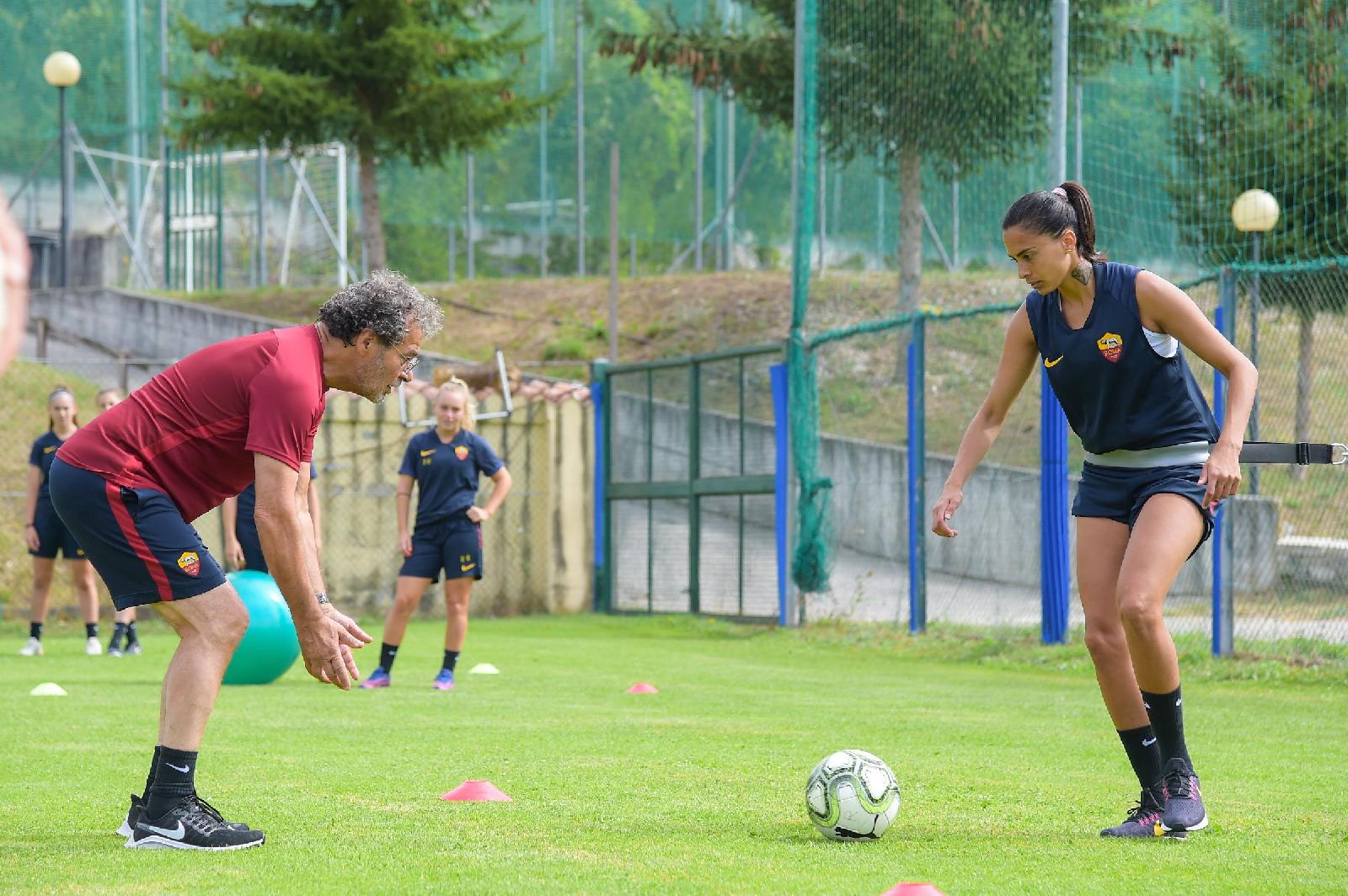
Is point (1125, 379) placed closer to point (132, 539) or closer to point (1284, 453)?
point (1284, 453)

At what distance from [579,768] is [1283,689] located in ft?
18.3

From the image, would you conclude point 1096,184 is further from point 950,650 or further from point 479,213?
point 479,213

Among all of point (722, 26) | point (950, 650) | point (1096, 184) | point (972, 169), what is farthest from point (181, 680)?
point (722, 26)

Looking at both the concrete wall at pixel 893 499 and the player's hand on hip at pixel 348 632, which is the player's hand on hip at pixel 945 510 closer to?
the player's hand on hip at pixel 348 632

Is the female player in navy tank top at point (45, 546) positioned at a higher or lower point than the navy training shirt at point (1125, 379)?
lower

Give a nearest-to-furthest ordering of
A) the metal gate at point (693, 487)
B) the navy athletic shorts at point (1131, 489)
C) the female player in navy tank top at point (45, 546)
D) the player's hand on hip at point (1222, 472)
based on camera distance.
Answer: the player's hand on hip at point (1222, 472) → the navy athletic shorts at point (1131, 489) → the female player in navy tank top at point (45, 546) → the metal gate at point (693, 487)

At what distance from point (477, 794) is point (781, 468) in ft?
33.4

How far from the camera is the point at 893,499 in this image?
1708 cm

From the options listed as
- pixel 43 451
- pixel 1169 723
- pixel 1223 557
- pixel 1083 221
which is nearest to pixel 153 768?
pixel 1169 723

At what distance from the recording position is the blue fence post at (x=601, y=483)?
774 inches

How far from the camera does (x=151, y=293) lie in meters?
30.1

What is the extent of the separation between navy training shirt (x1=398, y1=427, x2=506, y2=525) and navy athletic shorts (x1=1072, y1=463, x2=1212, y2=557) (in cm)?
594

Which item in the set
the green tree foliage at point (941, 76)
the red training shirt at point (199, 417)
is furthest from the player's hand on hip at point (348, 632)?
the green tree foliage at point (941, 76)

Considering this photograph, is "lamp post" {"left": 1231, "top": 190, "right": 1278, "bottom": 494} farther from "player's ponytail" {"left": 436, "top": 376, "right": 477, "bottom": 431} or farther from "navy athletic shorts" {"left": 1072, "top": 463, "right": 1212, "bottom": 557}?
"navy athletic shorts" {"left": 1072, "top": 463, "right": 1212, "bottom": 557}
